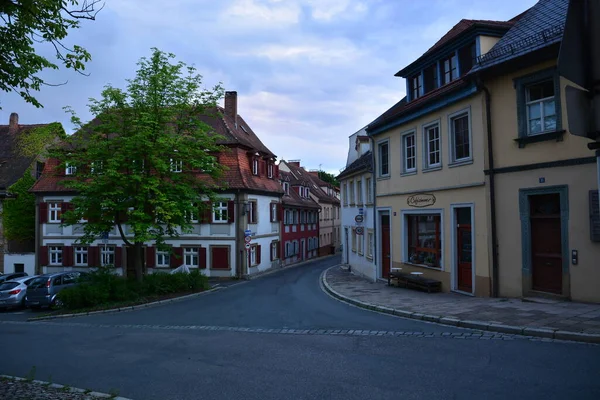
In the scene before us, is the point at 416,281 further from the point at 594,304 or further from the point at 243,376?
the point at 243,376

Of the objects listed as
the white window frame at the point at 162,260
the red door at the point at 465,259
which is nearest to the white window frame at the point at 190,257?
the white window frame at the point at 162,260

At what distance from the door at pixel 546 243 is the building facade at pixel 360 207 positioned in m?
9.98

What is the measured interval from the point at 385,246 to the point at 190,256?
1493 cm

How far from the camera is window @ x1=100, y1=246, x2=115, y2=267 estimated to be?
34.0m

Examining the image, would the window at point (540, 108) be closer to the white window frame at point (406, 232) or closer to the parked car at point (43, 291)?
the white window frame at point (406, 232)

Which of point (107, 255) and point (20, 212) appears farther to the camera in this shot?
point (20, 212)

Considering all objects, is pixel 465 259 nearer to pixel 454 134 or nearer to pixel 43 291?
pixel 454 134

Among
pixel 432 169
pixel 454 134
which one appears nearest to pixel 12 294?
pixel 432 169

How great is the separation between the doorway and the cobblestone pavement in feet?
16.0

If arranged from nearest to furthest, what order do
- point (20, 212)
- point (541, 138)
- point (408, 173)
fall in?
point (541, 138)
point (408, 173)
point (20, 212)

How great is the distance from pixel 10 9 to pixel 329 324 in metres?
9.15

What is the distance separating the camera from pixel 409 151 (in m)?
19.7

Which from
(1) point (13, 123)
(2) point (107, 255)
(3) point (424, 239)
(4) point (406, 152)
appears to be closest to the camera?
(3) point (424, 239)

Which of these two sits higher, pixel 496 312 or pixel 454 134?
pixel 454 134
